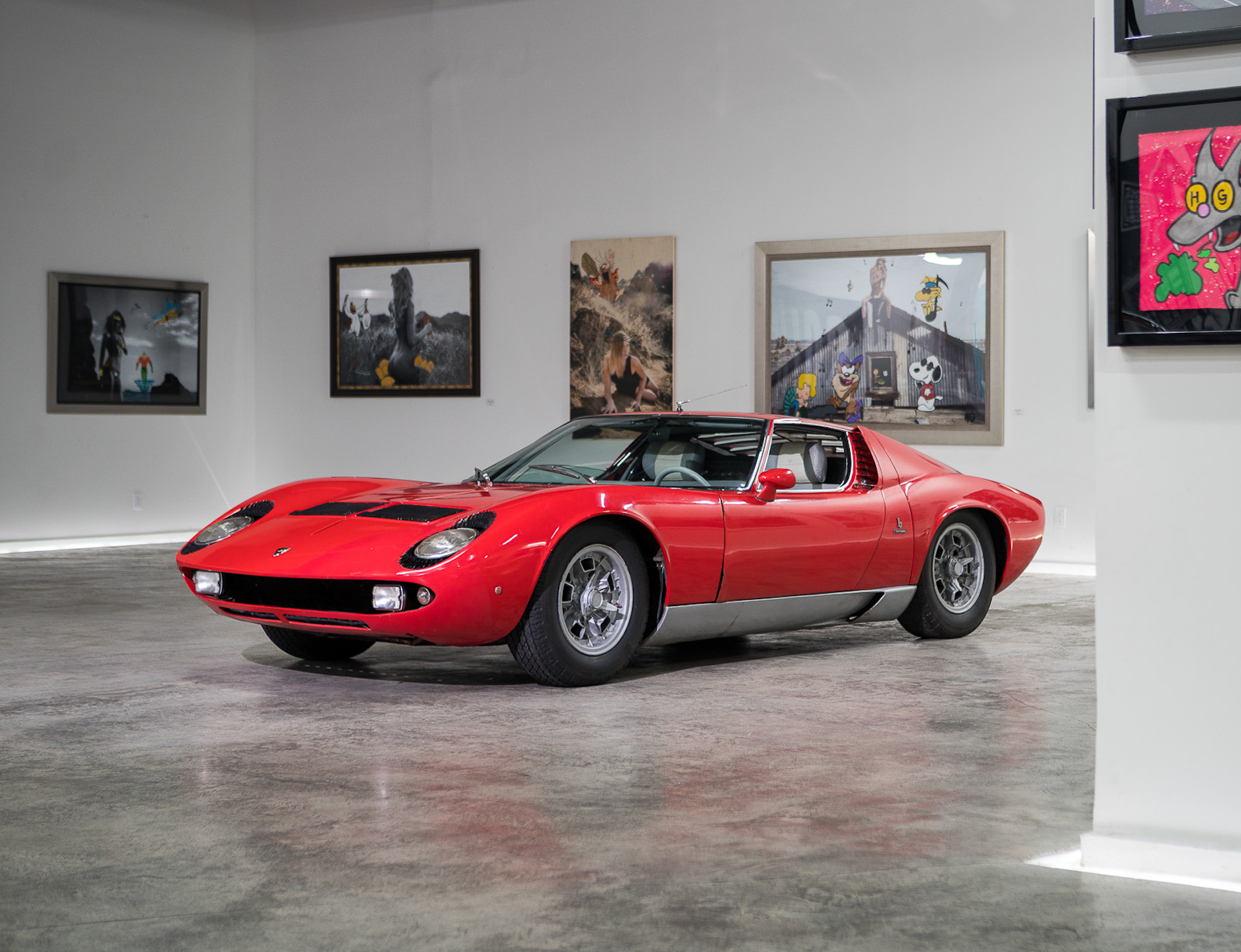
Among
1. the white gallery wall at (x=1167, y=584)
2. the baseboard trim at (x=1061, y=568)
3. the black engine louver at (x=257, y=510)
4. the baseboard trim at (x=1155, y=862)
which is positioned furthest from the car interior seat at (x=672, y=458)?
the baseboard trim at (x=1061, y=568)

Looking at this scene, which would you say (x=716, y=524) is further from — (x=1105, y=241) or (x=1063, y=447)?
(x=1063, y=447)

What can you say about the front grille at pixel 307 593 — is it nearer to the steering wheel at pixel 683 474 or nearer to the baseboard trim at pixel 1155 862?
the steering wheel at pixel 683 474

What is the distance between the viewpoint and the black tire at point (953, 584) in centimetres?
624

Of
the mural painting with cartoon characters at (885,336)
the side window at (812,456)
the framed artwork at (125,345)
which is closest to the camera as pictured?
the side window at (812,456)

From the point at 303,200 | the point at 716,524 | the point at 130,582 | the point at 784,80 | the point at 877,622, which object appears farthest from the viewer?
the point at 303,200

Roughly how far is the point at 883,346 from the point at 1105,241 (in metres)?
7.97

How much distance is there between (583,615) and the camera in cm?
497

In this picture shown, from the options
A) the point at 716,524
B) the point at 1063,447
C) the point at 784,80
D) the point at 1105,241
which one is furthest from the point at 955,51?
the point at 1105,241

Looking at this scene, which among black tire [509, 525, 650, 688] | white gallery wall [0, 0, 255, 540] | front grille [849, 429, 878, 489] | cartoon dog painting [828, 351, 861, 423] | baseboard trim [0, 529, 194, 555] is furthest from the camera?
white gallery wall [0, 0, 255, 540]

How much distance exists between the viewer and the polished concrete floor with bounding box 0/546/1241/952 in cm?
250

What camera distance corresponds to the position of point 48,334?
1214 centimetres

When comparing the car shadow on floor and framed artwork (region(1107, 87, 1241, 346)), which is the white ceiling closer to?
the car shadow on floor

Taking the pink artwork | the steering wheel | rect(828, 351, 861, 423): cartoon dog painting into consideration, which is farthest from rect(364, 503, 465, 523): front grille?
rect(828, 351, 861, 423): cartoon dog painting

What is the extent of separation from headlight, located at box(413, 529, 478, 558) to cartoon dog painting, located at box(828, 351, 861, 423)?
6.66 metres
